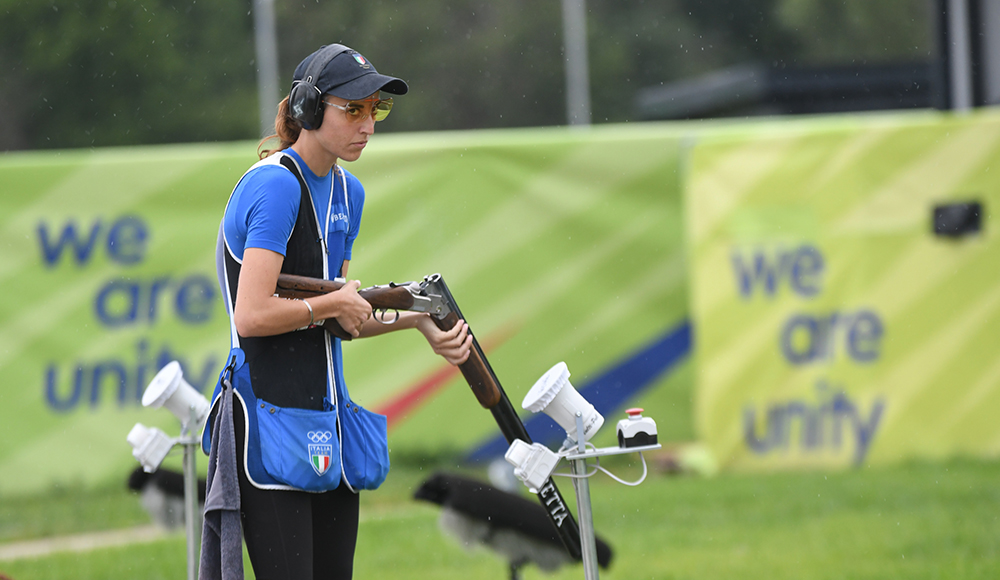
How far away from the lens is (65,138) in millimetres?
36469

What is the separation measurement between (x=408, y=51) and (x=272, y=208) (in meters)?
42.2

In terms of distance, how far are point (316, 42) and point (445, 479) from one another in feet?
134

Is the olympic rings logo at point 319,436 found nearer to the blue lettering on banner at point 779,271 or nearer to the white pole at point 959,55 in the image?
the blue lettering on banner at point 779,271

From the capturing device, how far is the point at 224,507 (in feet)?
10.1

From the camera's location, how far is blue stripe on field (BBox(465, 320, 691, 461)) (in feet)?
31.2

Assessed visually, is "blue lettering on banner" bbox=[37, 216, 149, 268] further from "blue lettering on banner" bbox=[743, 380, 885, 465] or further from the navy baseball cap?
the navy baseball cap

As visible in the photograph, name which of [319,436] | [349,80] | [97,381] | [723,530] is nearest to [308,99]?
[349,80]

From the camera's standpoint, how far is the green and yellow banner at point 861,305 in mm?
8906

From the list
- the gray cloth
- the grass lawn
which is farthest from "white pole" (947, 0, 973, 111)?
the gray cloth

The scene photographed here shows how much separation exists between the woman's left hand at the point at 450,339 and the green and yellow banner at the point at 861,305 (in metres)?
5.87

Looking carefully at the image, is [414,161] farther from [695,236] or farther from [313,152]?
[313,152]

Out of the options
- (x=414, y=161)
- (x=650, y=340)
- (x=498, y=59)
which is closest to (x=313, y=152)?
(x=414, y=161)

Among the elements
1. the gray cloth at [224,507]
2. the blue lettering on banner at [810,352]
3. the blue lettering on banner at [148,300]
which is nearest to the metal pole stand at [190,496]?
the gray cloth at [224,507]

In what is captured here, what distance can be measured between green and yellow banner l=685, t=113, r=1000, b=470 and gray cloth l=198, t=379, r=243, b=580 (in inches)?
254
